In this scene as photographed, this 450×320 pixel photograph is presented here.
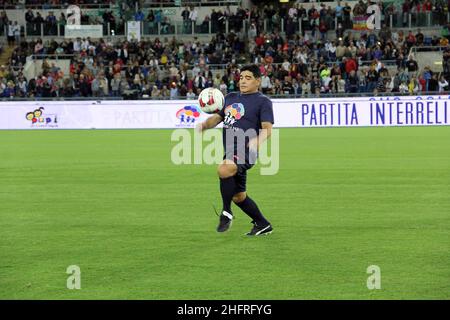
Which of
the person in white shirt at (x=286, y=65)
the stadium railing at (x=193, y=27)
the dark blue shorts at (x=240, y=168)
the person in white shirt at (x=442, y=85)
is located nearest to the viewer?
the dark blue shorts at (x=240, y=168)

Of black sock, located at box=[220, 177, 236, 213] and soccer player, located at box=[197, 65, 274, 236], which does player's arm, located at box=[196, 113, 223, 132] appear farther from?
black sock, located at box=[220, 177, 236, 213]

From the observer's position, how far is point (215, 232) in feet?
36.1

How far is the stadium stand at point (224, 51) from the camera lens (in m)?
38.1

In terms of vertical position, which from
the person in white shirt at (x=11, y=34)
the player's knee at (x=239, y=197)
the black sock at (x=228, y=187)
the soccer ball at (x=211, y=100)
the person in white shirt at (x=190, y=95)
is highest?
the person in white shirt at (x=11, y=34)

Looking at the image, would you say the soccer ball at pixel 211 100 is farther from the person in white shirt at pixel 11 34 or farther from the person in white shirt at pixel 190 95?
the person in white shirt at pixel 11 34

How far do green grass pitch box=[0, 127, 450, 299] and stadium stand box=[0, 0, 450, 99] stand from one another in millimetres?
16347

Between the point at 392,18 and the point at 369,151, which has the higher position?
the point at 392,18

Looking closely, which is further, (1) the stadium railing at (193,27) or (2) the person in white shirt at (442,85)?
(1) the stadium railing at (193,27)

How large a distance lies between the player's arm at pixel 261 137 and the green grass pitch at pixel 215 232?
44.3 inches

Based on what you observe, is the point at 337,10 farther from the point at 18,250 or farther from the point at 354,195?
the point at 18,250

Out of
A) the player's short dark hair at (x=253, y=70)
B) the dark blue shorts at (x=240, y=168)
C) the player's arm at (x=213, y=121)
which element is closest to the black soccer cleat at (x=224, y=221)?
the dark blue shorts at (x=240, y=168)

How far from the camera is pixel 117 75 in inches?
1549
